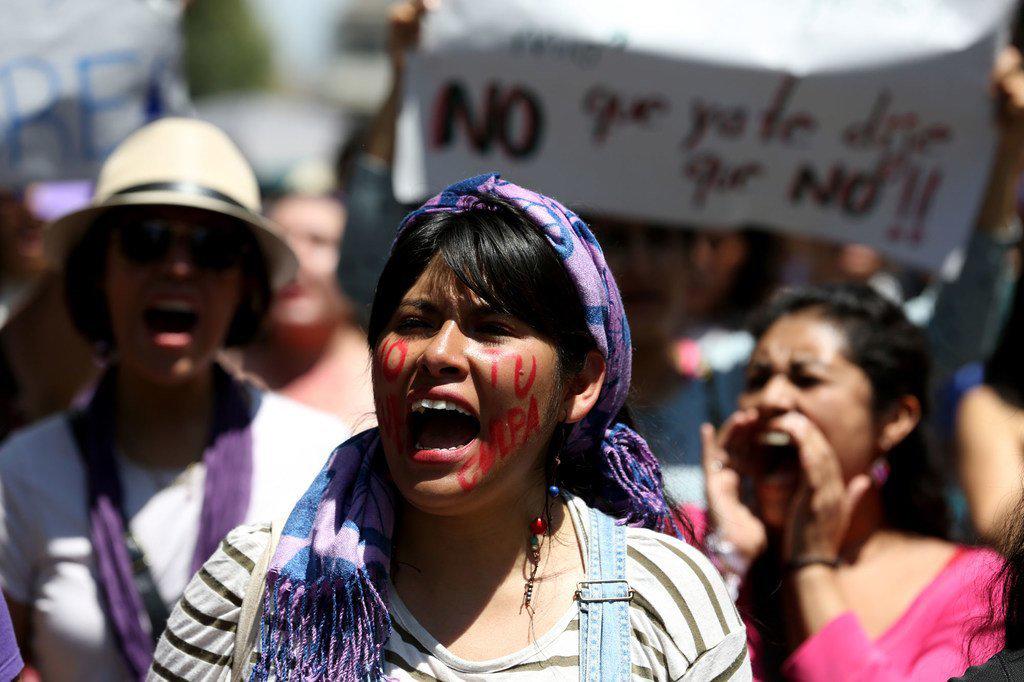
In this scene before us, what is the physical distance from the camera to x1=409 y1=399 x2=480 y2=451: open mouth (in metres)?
1.96

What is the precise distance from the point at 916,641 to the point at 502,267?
137 centimetres

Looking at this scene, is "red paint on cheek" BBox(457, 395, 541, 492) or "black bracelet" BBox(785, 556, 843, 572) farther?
"black bracelet" BBox(785, 556, 843, 572)

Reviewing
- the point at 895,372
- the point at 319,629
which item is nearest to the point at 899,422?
the point at 895,372

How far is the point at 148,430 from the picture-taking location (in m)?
3.04

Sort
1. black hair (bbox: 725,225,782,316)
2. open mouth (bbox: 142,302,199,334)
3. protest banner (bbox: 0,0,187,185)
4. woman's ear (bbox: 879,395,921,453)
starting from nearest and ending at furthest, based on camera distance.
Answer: open mouth (bbox: 142,302,199,334) < woman's ear (bbox: 879,395,921,453) < protest banner (bbox: 0,0,187,185) < black hair (bbox: 725,225,782,316)

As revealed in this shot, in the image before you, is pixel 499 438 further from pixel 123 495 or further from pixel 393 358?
pixel 123 495

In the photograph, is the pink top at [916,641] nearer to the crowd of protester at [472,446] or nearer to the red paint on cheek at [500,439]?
the crowd of protester at [472,446]

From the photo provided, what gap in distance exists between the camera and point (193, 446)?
3.03m

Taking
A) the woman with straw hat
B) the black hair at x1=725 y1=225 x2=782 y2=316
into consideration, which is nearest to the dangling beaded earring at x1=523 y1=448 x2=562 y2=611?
the woman with straw hat

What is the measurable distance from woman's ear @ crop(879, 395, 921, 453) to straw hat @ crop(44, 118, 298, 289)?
1.61m

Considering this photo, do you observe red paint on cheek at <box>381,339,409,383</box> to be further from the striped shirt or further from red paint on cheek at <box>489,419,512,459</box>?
the striped shirt

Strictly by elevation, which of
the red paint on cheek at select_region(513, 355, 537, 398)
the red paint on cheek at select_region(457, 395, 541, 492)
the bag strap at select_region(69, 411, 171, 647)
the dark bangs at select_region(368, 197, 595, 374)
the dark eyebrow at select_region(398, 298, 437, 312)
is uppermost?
the dark bangs at select_region(368, 197, 595, 374)

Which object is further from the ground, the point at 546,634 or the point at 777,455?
the point at 546,634

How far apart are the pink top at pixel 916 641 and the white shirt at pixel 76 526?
3.84 feet
